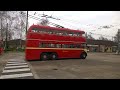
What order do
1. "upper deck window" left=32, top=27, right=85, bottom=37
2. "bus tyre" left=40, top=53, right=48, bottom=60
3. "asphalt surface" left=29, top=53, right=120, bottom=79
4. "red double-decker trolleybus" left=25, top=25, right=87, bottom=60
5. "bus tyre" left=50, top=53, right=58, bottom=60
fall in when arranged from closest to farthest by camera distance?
"asphalt surface" left=29, top=53, right=120, bottom=79 → "red double-decker trolleybus" left=25, top=25, right=87, bottom=60 → "upper deck window" left=32, top=27, right=85, bottom=37 → "bus tyre" left=40, top=53, right=48, bottom=60 → "bus tyre" left=50, top=53, right=58, bottom=60

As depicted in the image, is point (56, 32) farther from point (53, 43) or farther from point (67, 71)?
point (67, 71)

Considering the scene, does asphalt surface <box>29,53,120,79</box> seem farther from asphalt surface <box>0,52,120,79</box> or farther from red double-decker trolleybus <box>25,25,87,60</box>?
red double-decker trolleybus <box>25,25,87,60</box>

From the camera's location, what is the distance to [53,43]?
16969 millimetres

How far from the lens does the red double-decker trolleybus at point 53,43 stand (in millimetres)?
15727

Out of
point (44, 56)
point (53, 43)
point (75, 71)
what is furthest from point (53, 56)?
point (75, 71)

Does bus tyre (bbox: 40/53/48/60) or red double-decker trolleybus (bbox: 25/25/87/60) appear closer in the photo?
red double-decker trolleybus (bbox: 25/25/87/60)

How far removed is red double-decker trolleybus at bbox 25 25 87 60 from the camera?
51.6 ft

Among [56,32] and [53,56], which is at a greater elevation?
[56,32]

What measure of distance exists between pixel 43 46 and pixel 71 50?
3.29 meters

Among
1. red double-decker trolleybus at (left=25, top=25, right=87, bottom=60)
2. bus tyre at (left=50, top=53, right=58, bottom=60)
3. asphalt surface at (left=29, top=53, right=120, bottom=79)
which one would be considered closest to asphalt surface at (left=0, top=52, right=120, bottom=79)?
asphalt surface at (left=29, top=53, right=120, bottom=79)
